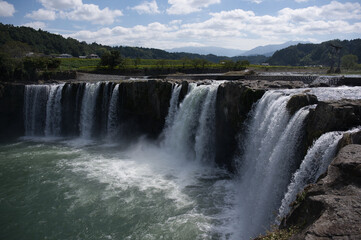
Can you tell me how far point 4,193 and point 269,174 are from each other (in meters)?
15.8

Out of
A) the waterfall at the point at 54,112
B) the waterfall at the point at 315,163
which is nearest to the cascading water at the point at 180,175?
the waterfall at the point at 315,163

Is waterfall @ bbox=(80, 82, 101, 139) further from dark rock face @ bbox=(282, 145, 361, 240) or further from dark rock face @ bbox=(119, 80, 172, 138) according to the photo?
dark rock face @ bbox=(282, 145, 361, 240)

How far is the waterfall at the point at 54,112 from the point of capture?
30062mm

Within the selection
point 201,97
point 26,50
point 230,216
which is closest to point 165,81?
point 201,97

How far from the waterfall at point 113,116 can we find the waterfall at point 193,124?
6.86m

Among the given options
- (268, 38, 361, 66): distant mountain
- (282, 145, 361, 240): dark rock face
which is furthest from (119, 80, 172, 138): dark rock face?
(268, 38, 361, 66): distant mountain

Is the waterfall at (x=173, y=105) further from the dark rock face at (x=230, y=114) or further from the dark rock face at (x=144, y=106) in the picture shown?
the dark rock face at (x=230, y=114)

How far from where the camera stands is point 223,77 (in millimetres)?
34062

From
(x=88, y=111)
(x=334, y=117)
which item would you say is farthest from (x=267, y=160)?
(x=88, y=111)

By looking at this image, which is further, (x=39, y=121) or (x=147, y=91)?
(x=39, y=121)

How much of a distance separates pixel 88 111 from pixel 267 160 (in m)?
21.7

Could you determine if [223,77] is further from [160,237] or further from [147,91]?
[160,237]

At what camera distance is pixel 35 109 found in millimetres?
30609

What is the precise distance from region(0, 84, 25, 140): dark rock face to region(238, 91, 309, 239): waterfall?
90.4ft
